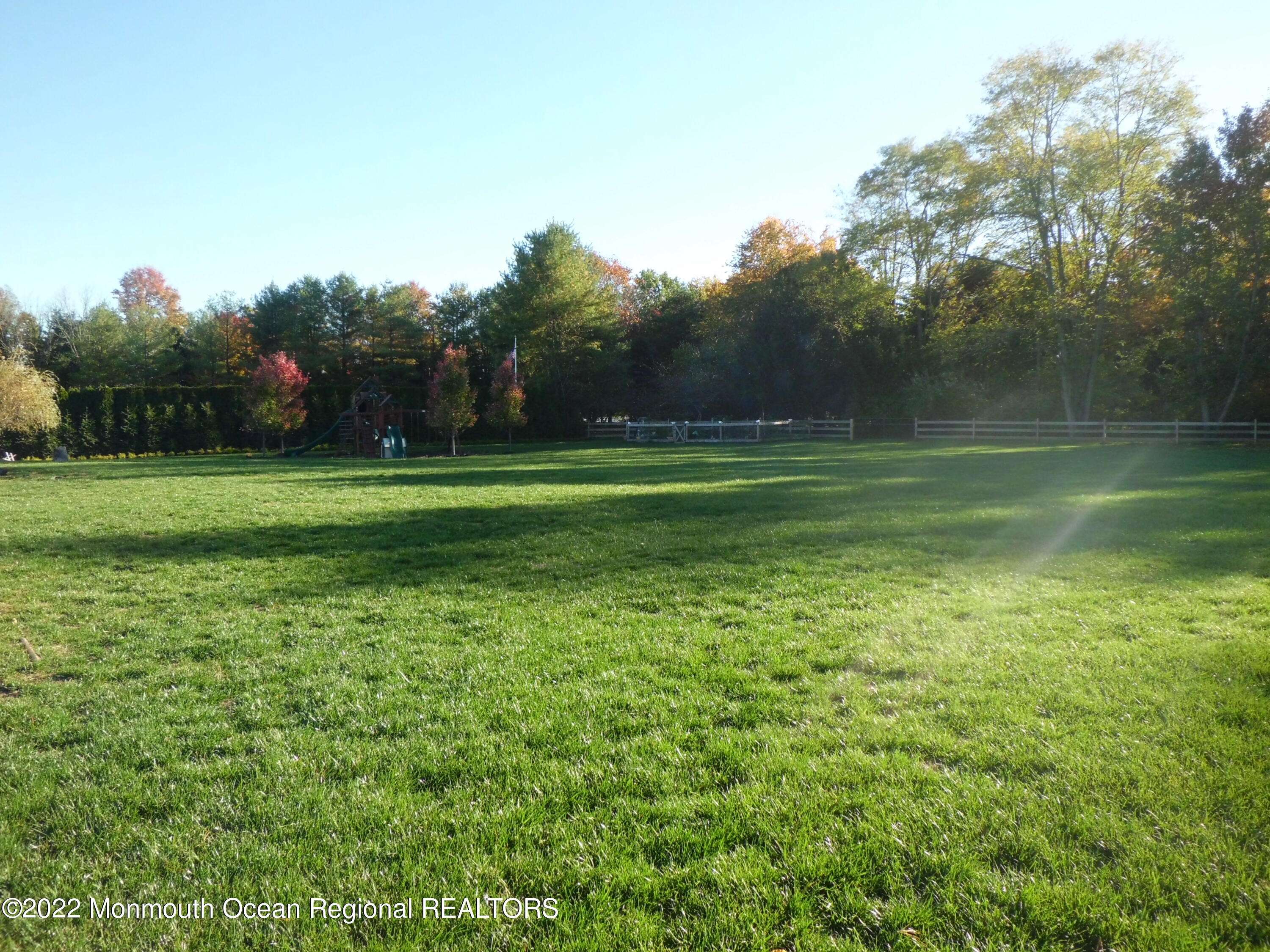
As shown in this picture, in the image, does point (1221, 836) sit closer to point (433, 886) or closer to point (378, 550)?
point (433, 886)

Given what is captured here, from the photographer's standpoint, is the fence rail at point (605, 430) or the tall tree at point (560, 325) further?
the tall tree at point (560, 325)

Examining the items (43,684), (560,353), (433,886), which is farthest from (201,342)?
(433,886)

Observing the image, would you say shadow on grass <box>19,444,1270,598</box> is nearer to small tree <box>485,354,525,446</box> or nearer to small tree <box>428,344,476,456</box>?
small tree <box>428,344,476,456</box>

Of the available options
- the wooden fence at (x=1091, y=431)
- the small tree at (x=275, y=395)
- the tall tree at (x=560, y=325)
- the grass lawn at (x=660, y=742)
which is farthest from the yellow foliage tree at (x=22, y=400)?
the wooden fence at (x=1091, y=431)

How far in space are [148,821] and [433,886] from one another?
1.34 metres

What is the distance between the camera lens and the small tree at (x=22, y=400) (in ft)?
73.1

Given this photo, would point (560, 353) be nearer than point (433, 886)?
No

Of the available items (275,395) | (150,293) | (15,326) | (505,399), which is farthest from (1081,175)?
(150,293)

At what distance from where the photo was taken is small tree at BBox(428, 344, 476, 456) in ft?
103

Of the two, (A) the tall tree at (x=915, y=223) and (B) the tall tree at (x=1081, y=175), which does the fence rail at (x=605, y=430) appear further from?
(B) the tall tree at (x=1081, y=175)

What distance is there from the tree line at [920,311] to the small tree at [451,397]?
803 cm

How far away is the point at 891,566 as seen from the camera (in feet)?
24.7

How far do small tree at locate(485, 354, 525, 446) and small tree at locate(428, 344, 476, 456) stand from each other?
7.46ft

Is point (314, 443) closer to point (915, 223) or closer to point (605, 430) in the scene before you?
point (605, 430)
